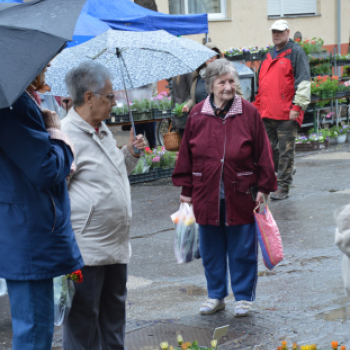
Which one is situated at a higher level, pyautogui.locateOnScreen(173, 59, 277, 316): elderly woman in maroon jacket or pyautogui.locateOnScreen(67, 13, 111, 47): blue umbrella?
pyautogui.locateOnScreen(67, 13, 111, 47): blue umbrella

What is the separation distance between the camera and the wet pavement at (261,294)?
12.7ft

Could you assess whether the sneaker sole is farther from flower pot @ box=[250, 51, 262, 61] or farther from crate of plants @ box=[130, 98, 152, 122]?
flower pot @ box=[250, 51, 262, 61]

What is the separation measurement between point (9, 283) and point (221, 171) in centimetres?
187

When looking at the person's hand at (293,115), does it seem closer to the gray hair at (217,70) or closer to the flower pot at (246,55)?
the gray hair at (217,70)

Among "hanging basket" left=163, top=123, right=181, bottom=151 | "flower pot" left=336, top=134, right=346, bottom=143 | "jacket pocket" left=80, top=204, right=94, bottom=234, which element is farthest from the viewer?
"flower pot" left=336, top=134, right=346, bottom=143

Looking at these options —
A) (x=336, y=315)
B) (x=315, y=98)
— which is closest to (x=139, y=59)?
(x=336, y=315)

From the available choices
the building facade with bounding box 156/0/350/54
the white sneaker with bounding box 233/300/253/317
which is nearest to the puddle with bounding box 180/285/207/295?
the white sneaker with bounding box 233/300/253/317

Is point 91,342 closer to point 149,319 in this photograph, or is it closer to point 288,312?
point 149,319

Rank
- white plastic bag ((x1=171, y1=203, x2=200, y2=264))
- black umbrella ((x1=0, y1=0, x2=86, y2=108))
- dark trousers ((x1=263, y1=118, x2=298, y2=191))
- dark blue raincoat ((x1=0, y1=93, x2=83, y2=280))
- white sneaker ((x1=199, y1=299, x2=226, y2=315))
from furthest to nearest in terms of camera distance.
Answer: dark trousers ((x1=263, y1=118, x2=298, y2=191)) < white plastic bag ((x1=171, y1=203, x2=200, y2=264)) < white sneaker ((x1=199, y1=299, x2=226, y2=315)) < dark blue raincoat ((x1=0, y1=93, x2=83, y2=280)) < black umbrella ((x1=0, y1=0, x2=86, y2=108))

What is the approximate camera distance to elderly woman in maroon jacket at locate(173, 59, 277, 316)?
415cm

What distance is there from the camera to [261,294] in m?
4.64

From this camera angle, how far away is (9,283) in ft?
8.77

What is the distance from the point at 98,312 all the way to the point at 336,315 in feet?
5.62

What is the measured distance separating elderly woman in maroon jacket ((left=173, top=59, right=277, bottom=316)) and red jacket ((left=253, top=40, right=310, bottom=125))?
3.54 m
